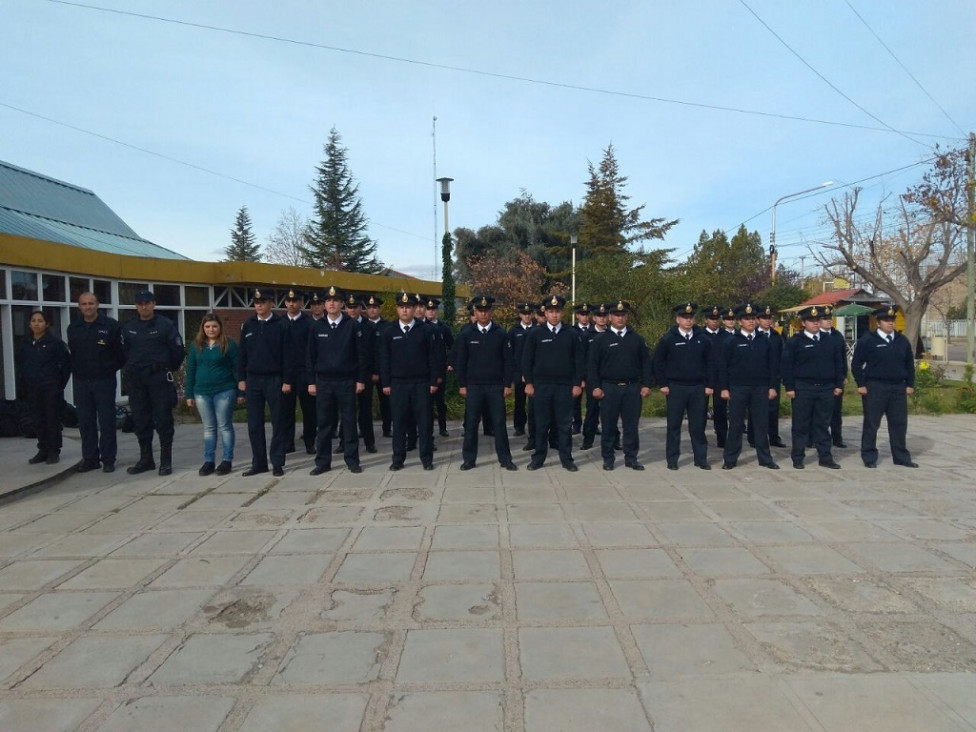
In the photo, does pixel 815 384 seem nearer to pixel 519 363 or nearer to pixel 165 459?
pixel 519 363

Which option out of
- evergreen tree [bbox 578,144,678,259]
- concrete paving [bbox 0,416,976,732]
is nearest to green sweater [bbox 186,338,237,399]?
concrete paving [bbox 0,416,976,732]

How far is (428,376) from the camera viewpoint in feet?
24.3

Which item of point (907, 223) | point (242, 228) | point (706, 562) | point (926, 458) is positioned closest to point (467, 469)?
point (706, 562)

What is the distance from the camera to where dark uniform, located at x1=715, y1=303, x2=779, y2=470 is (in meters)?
7.43

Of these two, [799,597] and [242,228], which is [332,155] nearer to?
[242,228]

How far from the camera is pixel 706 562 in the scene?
14.7 ft

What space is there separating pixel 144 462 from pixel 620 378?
5.34 m

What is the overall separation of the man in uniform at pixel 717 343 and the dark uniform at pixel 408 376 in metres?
3.14

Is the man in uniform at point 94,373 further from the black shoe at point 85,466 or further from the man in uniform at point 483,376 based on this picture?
the man in uniform at point 483,376

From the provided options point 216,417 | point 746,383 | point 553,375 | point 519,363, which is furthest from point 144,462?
point 746,383

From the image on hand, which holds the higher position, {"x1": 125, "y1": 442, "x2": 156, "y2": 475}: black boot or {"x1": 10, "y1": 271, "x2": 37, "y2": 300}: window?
{"x1": 10, "y1": 271, "x2": 37, "y2": 300}: window

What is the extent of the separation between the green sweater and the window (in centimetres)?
629

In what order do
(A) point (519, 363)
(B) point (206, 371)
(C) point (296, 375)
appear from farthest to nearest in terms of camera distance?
Result: 1. (A) point (519, 363)
2. (C) point (296, 375)
3. (B) point (206, 371)

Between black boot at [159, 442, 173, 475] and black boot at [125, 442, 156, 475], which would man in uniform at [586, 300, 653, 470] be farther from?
black boot at [125, 442, 156, 475]
